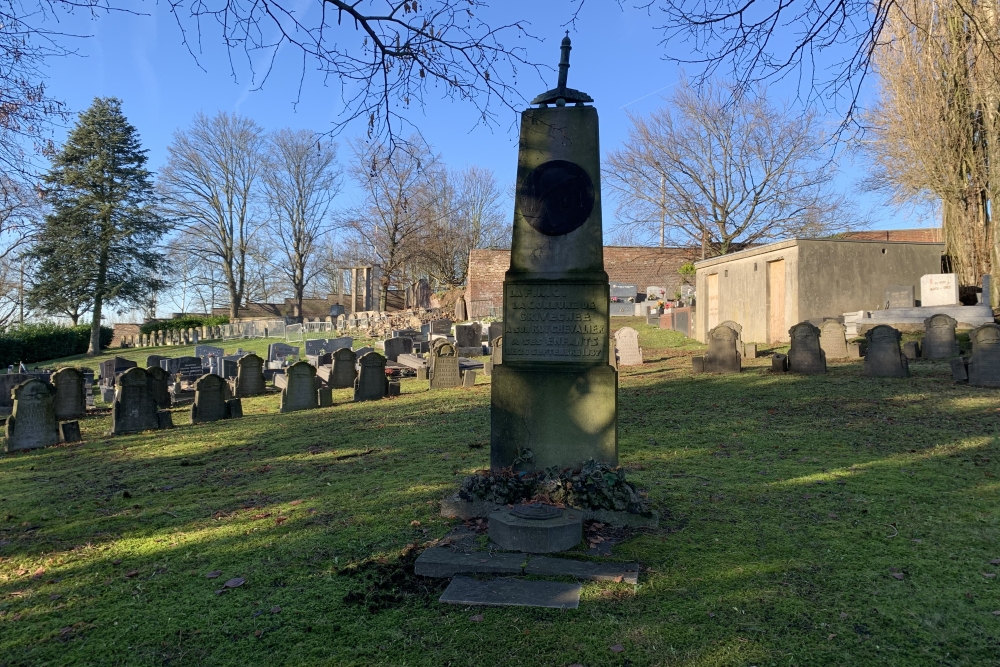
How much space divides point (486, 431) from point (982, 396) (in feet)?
23.9

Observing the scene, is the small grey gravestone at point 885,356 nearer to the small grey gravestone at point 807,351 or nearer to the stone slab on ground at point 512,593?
the small grey gravestone at point 807,351

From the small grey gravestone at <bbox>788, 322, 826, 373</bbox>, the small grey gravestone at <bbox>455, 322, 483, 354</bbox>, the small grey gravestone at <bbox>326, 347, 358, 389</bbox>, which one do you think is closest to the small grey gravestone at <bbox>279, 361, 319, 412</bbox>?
the small grey gravestone at <bbox>326, 347, 358, 389</bbox>

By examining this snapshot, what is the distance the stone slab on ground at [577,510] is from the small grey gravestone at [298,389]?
25.7 feet

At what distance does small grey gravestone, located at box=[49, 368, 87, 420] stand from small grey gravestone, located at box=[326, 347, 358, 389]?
470 centimetres

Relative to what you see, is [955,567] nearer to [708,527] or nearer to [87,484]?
[708,527]

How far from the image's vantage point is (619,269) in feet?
139

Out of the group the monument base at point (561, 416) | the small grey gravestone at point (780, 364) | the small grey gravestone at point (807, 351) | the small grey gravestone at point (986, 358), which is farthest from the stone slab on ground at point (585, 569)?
the small grey gravestone at point (780, 364)

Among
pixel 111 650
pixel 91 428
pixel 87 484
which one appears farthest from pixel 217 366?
pixel 111 650

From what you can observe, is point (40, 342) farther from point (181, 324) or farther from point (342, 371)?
point (342, 371)

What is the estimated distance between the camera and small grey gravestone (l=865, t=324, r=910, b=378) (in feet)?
38.1

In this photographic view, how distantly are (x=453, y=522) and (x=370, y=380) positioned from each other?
872 centimetres

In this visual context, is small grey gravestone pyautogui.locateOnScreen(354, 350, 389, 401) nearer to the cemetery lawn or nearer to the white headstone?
the cemetery lawn

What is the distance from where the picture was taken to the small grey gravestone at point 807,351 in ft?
41.1

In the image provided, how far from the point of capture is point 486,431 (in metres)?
8.48
